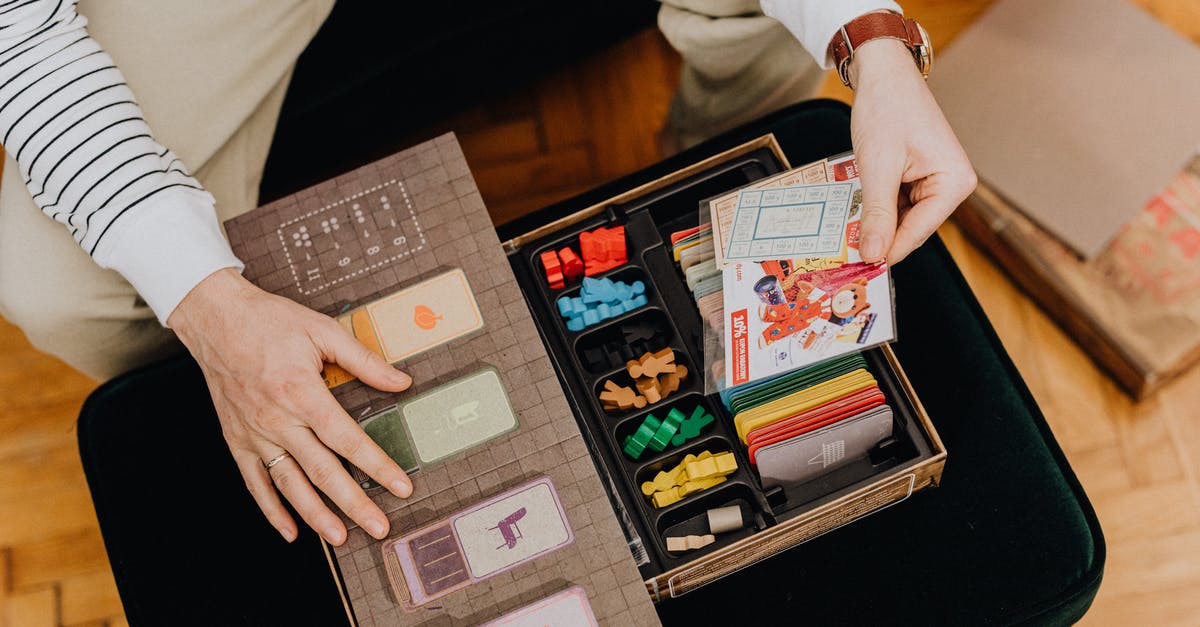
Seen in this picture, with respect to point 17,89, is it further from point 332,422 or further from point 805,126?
point 805,126

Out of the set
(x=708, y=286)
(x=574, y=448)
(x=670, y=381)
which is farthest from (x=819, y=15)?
(x=574, y=448)

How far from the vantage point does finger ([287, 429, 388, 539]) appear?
30.3 inches

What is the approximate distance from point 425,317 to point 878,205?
1.42 ft

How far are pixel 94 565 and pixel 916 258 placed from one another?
1277 mm

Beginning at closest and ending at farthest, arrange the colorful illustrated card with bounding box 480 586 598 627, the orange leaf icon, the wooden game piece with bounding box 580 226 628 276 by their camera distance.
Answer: the colorful illustrated card with bounding box 480 586 598 627, the orange leaf icon, the wooden game piece with bounding box 580 226 628 276

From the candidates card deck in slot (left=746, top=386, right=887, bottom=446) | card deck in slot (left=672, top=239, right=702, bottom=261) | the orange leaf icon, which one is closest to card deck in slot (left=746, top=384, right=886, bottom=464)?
card deck in slot (left=746, top=386, right=887, bottom=446)

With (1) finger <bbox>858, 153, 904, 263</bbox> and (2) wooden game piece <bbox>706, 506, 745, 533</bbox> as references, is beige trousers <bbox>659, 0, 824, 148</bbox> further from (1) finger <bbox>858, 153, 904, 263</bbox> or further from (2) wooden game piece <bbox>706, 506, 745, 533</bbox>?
(2) wooden game piece <bbox>706, 506, 745, 533</bbox>

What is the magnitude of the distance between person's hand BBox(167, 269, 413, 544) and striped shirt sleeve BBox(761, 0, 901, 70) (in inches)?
21.7

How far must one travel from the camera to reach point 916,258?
102 centimetres

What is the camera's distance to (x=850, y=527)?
2.94 ft

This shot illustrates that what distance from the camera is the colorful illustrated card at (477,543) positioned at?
0.75 meters

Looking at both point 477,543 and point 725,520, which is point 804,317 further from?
point 477,543

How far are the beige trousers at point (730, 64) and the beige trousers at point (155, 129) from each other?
0.46m

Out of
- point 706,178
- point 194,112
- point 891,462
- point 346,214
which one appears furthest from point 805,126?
point 194,112
